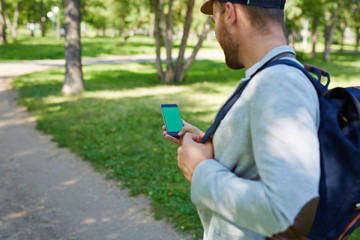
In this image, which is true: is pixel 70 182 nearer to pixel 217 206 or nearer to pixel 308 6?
pixel 217 206

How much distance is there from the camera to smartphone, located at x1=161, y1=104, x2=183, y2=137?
194 cm

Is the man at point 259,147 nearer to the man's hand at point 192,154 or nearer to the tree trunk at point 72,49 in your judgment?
the man's hand at point 192,154

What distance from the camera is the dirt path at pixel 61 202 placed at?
14.3ft

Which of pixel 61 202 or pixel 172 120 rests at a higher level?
pixel 172 120

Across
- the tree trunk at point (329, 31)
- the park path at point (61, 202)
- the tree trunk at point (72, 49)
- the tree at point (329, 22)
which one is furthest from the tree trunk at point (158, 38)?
the tree trunk at point (329, 31)

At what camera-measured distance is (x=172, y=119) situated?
2.05 meters

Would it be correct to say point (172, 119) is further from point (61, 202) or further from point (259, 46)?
point (61, 202)

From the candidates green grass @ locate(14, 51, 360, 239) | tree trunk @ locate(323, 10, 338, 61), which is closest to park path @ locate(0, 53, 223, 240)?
green grass @ locate(14, 51, 360, 239)

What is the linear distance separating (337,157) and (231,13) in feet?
2.01

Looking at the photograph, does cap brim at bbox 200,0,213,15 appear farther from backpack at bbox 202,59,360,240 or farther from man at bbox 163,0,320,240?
backpack at bbox 202,59,360,240

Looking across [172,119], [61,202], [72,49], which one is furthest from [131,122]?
[172,119]

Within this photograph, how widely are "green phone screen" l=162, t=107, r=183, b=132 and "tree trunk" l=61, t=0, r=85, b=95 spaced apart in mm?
10767

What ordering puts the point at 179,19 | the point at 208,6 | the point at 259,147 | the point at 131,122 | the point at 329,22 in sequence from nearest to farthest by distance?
the point at 259,147 < the point at 208,6 < the point at 131,122 < the point at 329,22 < the point at 179,19

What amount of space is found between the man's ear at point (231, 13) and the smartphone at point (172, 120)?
0.68 metres
